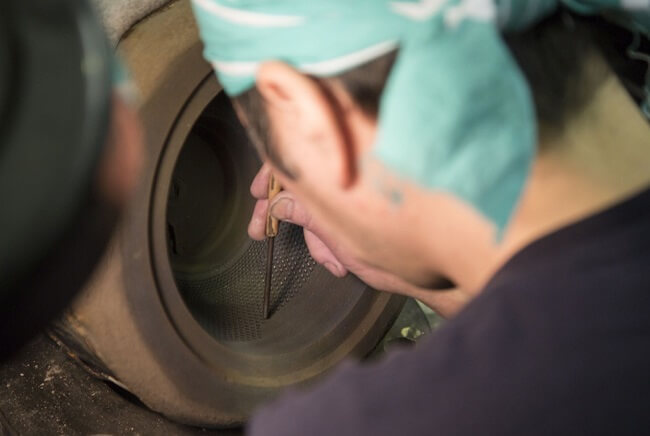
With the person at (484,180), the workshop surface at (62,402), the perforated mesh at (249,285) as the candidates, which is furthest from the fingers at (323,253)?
the person at (484,180)

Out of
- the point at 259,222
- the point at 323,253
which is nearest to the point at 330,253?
the point at 323,253

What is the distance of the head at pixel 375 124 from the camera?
600 millimetres

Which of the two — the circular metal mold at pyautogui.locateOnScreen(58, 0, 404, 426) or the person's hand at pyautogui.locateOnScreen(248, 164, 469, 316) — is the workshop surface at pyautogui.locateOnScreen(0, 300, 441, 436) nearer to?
the circular metal mold at pyautogui.locateOnScreen(58, 0, 404, 426)

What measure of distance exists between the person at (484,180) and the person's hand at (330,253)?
0.34 metres

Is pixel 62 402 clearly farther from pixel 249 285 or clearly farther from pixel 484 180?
pixel 484 180

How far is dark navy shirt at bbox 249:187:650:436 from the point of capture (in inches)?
20.8

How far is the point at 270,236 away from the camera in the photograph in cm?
110

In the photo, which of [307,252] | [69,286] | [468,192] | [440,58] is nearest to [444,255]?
[468,192]

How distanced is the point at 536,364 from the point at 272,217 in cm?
60

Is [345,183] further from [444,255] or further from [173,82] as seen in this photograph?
[173,82]

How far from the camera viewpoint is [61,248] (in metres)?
0.39

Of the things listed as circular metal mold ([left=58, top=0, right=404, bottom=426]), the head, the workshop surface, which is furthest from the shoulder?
the workshop surface

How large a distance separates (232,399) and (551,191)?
57cm

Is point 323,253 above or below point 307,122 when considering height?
below
